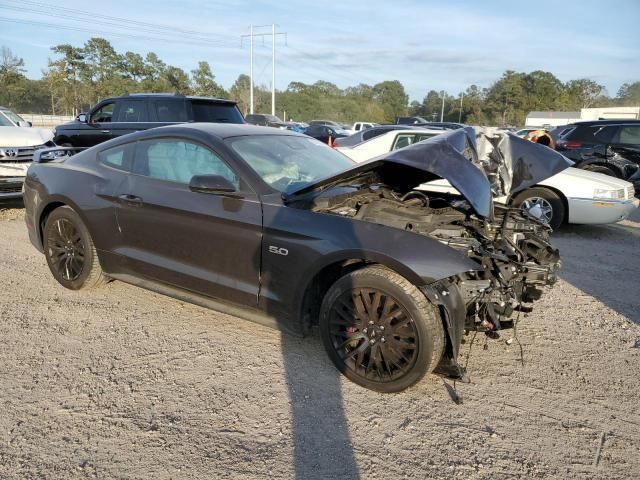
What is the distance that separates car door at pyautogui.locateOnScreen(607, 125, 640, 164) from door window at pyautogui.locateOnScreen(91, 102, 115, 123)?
33.1 ft

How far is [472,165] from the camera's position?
316 centimetres

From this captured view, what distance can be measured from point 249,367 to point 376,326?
3.09 ft

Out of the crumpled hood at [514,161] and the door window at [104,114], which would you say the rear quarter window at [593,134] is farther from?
the door window at [104,114]

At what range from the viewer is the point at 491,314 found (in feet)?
9.87

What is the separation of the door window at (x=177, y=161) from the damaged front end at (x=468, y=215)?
76cm

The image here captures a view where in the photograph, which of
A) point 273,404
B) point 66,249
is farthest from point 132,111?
point 273,404

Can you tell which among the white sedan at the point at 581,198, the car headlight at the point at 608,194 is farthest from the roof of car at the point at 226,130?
the car headlight at the point at 608,194

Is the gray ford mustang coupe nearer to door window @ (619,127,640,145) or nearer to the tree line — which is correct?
door window @ (619,127,640,145)

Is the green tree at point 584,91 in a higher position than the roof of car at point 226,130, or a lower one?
higher

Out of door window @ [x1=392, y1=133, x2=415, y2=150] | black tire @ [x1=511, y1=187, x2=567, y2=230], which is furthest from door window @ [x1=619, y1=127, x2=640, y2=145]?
door window @ [x1=392, y1=133, x2=415, y2=150]

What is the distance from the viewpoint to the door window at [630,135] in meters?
9.68

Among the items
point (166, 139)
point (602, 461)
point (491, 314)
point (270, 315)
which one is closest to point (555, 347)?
point (491, 314)

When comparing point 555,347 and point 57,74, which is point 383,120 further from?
point 555,347

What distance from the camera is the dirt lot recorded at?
2361 mm
